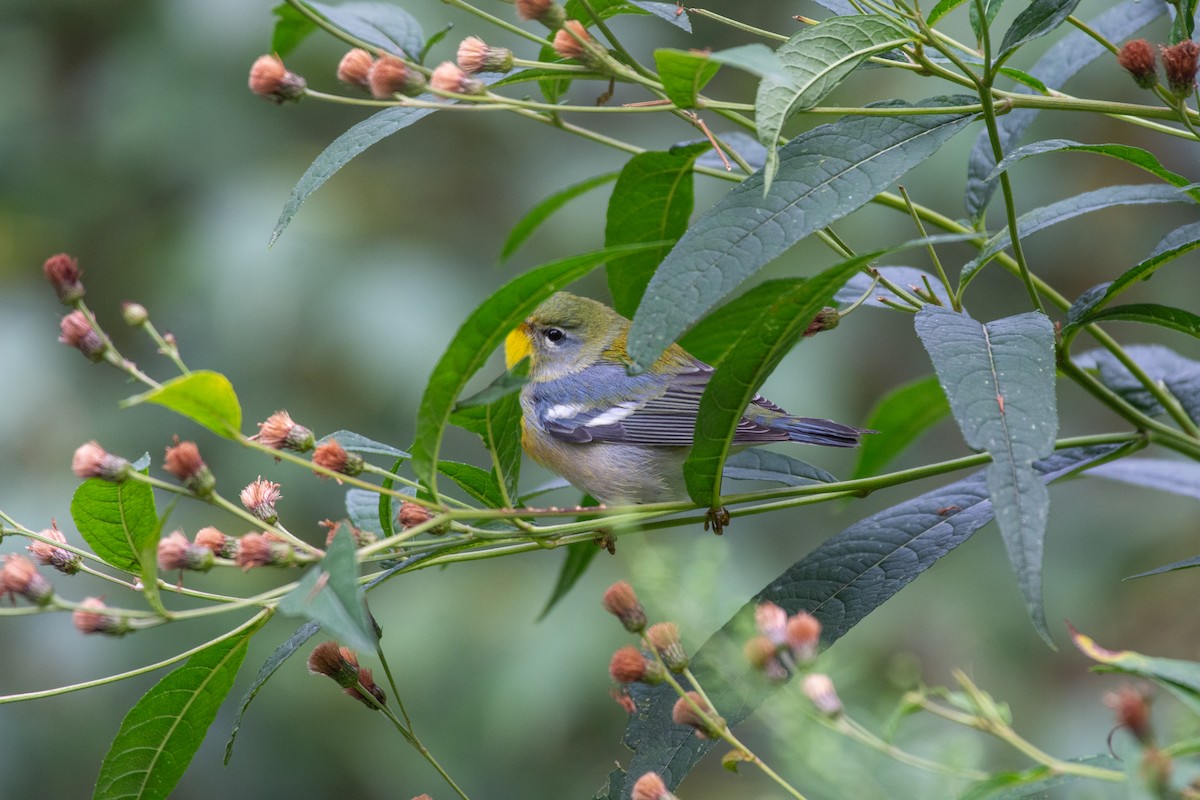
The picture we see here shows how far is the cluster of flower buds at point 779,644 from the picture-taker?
0.89 m

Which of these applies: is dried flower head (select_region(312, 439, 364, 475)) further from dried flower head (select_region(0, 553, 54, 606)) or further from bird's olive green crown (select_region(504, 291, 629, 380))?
bird's olive green crown (select_region(504, 291, 629, 380))

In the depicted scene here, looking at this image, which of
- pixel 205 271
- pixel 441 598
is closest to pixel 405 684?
pixel 441 598

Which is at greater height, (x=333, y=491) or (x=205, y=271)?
(x=205, y=271)

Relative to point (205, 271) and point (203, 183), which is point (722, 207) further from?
point (203, 183)

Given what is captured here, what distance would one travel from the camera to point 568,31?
1235mm

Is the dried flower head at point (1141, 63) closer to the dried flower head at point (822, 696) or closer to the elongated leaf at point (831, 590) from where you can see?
the elongated leaf at point (831, 590)

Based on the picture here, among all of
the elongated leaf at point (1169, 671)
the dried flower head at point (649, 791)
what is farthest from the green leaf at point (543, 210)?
the elongated leaf at point (1169, 671)

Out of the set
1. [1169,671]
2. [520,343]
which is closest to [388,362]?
[520,343]

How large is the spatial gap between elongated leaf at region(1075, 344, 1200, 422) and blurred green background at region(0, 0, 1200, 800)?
80.2 inches

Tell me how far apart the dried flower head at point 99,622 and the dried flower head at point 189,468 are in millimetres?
146

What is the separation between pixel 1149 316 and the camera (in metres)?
1.52

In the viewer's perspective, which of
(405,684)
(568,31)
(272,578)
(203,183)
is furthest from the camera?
Result: (203,183)

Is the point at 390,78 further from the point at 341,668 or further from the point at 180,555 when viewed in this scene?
the point at 341,668

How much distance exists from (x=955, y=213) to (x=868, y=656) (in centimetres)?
194
